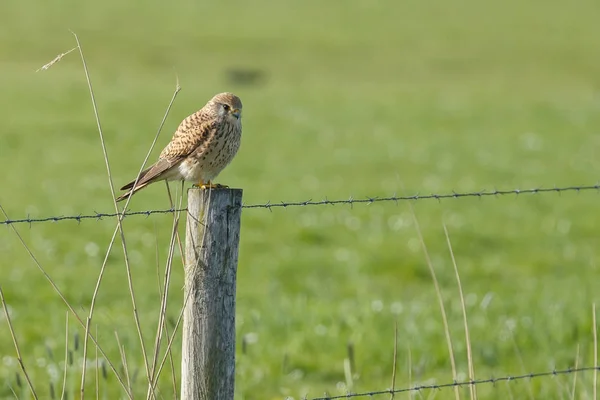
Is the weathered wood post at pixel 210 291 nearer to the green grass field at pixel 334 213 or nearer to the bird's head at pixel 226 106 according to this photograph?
the green grass field at pixel 334 213

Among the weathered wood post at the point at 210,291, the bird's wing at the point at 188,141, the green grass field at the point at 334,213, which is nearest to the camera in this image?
the weathered wood post at the point at 210,291

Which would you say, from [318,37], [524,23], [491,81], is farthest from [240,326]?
[524,23]

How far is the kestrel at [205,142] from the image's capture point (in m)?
5.32

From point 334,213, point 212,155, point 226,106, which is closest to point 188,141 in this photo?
point 212,155

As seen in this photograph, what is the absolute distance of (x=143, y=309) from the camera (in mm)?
9820

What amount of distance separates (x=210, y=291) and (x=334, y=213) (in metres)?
12.3

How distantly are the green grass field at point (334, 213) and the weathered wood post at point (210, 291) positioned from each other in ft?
3.74

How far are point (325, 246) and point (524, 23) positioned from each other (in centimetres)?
4626

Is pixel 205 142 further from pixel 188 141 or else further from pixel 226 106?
pixel 226 106

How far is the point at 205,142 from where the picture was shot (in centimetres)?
533

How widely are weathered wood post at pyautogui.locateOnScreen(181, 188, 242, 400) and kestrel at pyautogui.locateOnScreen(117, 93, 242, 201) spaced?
1506mm

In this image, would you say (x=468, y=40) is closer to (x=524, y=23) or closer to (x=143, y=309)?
(x=524, y=23)

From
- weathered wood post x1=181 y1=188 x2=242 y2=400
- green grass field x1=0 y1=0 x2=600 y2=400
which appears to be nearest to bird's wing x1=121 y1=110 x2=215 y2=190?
green grass field x1=0 y1=0 x2=600 y2=400

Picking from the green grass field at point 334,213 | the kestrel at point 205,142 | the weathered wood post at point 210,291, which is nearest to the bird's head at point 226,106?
the kestrel at point 205,142
